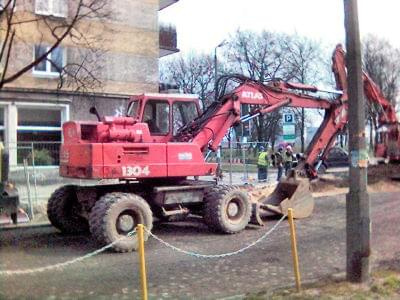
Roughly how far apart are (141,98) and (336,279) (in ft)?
21.5

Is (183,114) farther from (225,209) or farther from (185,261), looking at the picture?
(185,261)

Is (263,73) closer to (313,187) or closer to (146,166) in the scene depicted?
(313,187)

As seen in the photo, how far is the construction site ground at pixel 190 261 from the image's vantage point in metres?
8.16

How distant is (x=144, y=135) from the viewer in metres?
12.6

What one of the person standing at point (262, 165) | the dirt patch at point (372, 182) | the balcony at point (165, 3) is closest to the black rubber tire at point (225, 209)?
the dirt patch at point (372, 182)

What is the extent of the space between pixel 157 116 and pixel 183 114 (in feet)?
2.45

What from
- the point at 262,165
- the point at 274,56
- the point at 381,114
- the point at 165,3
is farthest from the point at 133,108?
the point at 274,56

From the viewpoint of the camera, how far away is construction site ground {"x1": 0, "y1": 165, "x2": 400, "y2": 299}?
8.16 meters

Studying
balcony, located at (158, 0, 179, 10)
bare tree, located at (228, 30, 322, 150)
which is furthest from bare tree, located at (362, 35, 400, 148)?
balcony, located at (158, 0, 179, 10)

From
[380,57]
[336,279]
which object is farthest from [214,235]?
[380,57]

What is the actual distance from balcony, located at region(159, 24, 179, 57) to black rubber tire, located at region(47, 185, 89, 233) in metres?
18.4

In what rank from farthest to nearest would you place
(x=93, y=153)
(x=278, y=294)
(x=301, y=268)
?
1. (x=93, y=153)
2. (x=301, y=268)
3. (x=278, y=294)

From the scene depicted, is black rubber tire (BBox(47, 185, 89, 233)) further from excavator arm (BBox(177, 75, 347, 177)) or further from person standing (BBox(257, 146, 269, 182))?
person standing (BBox(257, 146, 269, 182))

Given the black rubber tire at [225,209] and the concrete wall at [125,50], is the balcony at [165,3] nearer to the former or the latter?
the concrete wall at [125,50]
